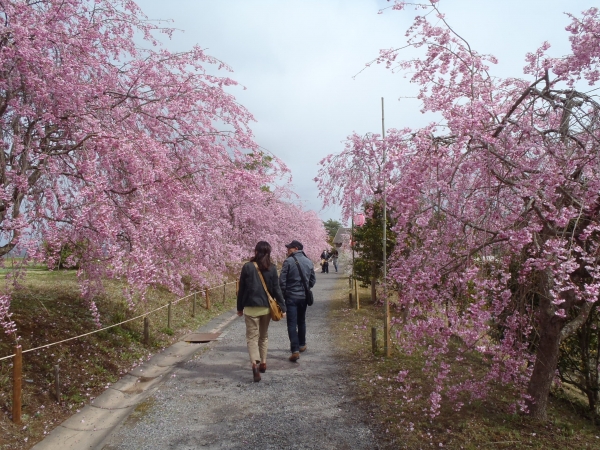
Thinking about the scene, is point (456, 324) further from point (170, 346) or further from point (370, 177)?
point (170, 346)

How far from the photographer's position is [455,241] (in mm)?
4203

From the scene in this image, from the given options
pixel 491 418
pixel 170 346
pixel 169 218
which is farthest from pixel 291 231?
pixel 491 418

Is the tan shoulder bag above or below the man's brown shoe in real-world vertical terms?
above

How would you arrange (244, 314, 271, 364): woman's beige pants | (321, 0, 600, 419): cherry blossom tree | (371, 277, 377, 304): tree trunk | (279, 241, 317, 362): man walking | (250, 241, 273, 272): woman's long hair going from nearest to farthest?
(321, 0, 600, 419): cherry blossom tree
(244, 314, 271, 364): woman's beige pants
(250, 241, 273, 272): woman's long hair
(279, 241, 317, 362): man walking
(371, 277, 377, 304): tree trunk

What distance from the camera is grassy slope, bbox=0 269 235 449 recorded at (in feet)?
15.4

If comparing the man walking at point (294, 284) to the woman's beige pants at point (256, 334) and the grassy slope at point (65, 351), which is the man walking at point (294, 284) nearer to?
the woman's beige pants at point (256, 334)

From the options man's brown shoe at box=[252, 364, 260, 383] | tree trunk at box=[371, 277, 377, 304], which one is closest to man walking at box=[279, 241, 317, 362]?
man's brown shoe at box=[252, 364, 260, 383]

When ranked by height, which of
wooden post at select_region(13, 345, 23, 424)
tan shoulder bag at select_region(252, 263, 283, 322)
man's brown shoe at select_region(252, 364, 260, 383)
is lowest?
man's brown shoe at select_region(252, 364, 260, 383)

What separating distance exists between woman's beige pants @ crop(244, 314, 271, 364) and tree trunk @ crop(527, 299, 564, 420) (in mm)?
3319

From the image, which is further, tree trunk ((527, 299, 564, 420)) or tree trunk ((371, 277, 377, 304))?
tree trunk ((371, 277, 377, 304))

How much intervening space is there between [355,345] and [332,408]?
10.9ft

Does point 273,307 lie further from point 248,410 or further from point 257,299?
point 248,410

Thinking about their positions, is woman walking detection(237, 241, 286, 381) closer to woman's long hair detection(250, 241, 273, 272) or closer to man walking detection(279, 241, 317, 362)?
woman's long hair detection(250, 241, 273, 272)

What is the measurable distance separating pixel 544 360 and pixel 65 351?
6.27 meters
